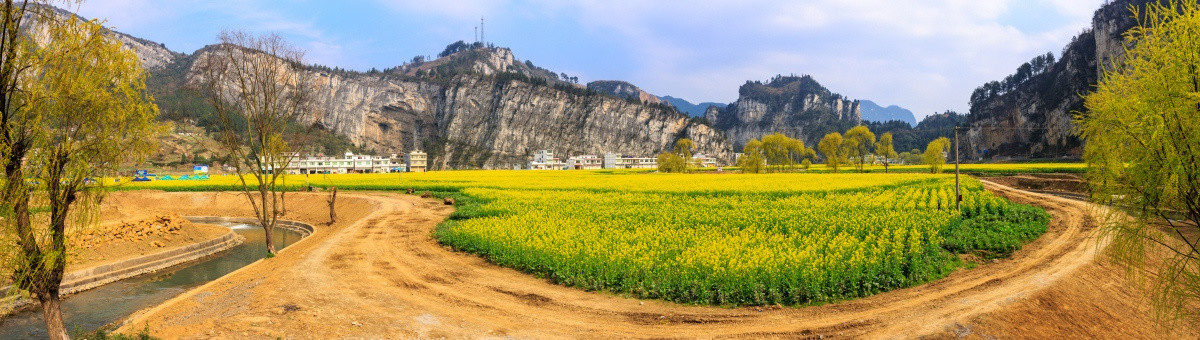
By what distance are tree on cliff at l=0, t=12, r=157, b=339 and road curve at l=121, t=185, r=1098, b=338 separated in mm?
2741

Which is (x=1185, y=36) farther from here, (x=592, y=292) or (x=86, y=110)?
(x=86, y=110)

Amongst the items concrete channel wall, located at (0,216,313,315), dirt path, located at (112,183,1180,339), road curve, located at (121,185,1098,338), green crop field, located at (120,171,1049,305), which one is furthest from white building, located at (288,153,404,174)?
dirt path, located at (112,183,1180,339)

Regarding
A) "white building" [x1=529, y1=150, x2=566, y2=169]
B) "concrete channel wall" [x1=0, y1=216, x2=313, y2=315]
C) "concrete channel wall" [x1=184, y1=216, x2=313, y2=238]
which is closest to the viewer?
"concrete channel wall" [x1=0, y1=216, x2=313, y2=315]

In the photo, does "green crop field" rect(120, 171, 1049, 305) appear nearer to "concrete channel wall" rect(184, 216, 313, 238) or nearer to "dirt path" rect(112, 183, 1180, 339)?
"dirt path" rect(112, 183, 1180, 339)

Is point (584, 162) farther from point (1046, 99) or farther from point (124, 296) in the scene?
point (124, 296)

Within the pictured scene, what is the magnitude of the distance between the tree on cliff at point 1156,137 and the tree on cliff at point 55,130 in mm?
15360

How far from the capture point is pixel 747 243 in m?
17.3

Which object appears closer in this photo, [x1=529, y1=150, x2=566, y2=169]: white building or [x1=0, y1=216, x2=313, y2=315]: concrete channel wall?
[x1=0, y1=216, x2=313, y2=315]: concrete channel wall

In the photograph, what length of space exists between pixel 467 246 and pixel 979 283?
17403 millimetres

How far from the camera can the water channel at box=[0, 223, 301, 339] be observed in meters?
14.3

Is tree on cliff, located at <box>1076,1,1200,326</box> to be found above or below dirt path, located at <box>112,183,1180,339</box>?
above

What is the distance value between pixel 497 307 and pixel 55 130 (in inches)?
349

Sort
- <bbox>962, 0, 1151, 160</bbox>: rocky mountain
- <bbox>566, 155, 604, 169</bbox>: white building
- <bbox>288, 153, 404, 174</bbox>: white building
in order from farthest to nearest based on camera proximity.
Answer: <bbox>566, 155, 604, 169</bbox>: white building → <bbox>288, 153, 404, 174</bbox>: white building → <bbox>962, 0, 1151, 160</bbox>: rocky mountain

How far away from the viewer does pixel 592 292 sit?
14.2 m
